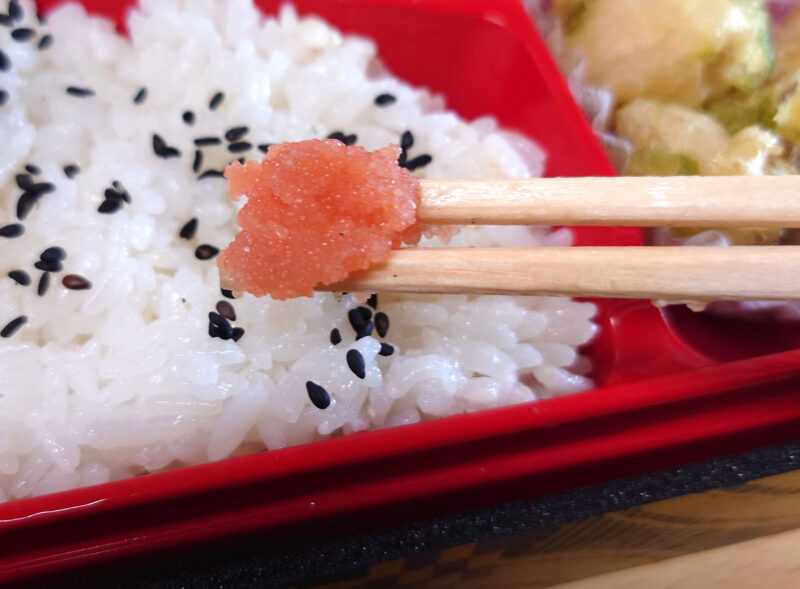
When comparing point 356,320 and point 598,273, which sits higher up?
point 598,273

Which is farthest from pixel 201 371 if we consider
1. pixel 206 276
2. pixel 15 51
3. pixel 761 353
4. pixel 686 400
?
pixel 761 353

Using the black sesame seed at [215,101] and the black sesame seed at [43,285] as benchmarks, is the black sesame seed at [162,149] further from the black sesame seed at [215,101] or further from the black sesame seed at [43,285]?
the black sesame seed at [43,285]

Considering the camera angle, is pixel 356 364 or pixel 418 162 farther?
pixel 418 162

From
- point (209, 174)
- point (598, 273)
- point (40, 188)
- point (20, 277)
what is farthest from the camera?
point (209, 174)

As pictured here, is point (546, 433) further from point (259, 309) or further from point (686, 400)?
point (259, 309)

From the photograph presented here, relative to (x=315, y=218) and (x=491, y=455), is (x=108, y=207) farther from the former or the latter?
(x=491, y=455)

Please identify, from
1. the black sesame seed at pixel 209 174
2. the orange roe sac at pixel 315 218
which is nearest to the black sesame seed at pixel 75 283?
the black sesame seed at pixel 209 174

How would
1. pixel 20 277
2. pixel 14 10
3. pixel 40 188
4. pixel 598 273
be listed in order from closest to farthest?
pixel 598 273, pixel 20 277, pixel 40 188, pixel 14 10

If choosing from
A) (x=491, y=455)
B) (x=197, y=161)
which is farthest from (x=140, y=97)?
(x=491, y=455)
